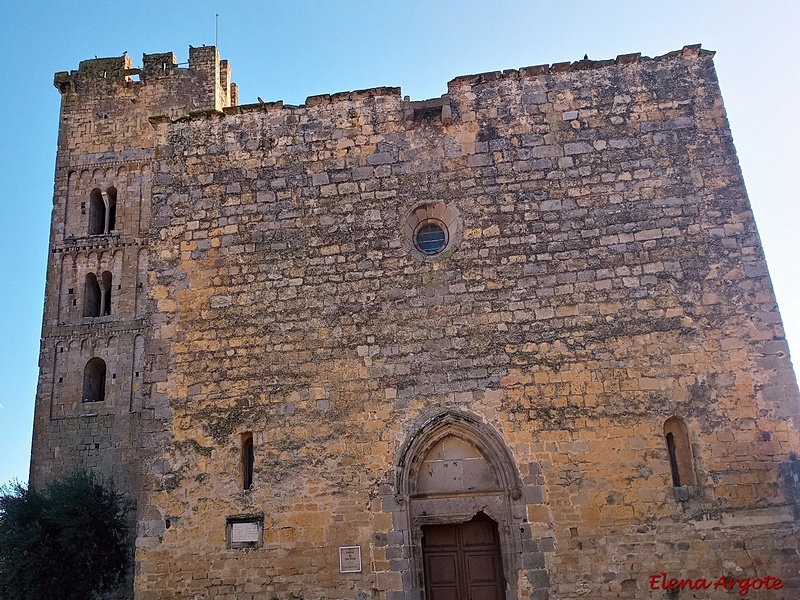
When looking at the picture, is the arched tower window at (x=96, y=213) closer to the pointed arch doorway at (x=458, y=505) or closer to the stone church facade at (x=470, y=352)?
the stone church facade at (x=470, y=352)

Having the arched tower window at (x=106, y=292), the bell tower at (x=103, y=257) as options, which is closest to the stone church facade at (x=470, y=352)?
the bell tower at (x=103, y=257)

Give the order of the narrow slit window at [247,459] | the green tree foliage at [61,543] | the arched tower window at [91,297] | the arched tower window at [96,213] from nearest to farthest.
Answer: the narrow slit window at [247,459]
the green tree foliage at [61,543]
the arched tower window at [91,297]
the arched tower window at [96,213]

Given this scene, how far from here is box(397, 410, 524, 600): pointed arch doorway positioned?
826cm

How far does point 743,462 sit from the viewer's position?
8.08 metres

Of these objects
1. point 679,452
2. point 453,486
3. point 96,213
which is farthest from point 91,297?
point 679,452

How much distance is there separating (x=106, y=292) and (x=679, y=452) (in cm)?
1594

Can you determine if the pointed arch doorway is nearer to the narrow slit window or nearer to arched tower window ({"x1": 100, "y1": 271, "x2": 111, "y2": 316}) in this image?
the narrow slit window

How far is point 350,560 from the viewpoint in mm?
8227

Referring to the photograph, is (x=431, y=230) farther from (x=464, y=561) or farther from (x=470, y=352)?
(x=464, y=561)

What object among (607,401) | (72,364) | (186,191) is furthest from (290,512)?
(72,364)

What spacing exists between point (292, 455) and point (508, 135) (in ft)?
16.2

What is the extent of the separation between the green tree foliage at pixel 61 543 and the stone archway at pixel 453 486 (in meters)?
7.98

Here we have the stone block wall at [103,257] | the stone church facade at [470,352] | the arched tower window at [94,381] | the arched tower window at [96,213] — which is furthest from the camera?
the arched tower window at [96,213]

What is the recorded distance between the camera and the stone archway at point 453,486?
8164 millimetres
